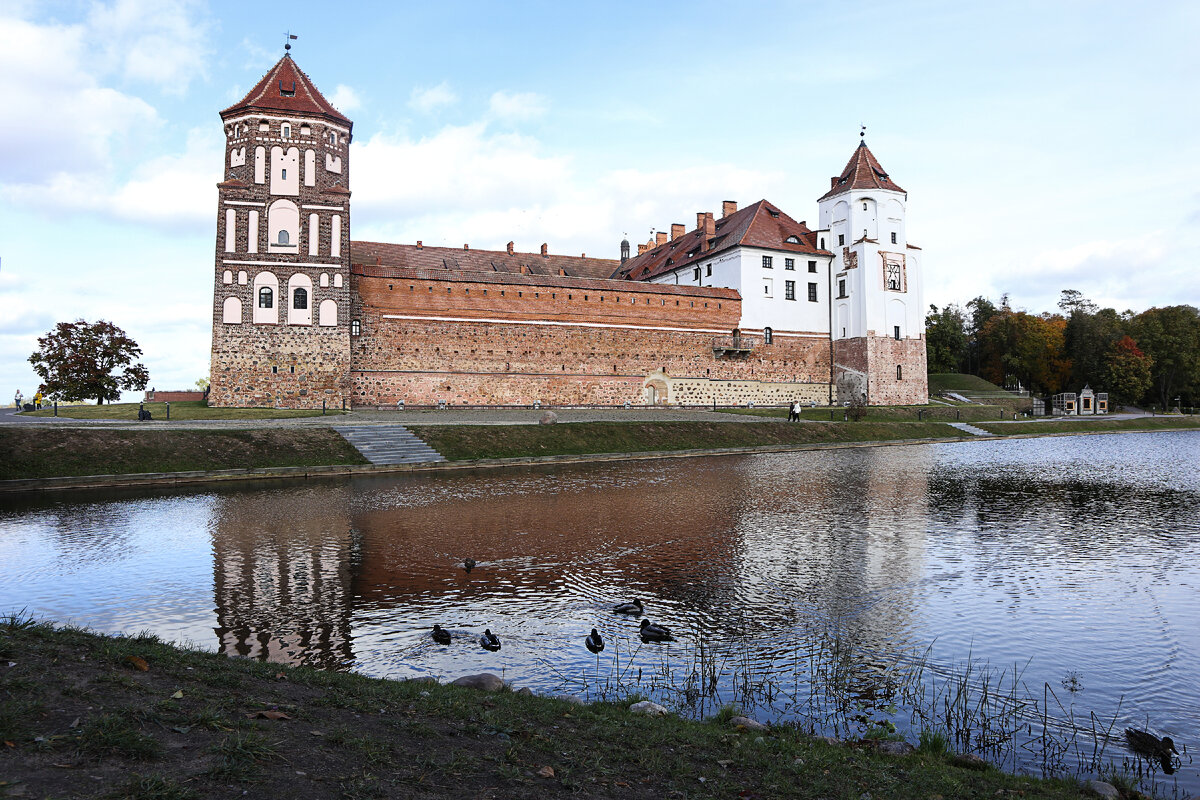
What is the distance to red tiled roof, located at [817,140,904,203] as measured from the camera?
5812cm

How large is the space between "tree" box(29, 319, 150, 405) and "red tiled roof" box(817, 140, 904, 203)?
2015 inches

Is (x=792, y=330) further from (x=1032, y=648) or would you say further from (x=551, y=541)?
(x=1032, y=648)

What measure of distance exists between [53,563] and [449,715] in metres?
10.2

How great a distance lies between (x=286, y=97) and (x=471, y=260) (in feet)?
60.0

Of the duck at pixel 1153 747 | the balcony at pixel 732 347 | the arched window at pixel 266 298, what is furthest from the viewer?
the balcony at pixel 732 347

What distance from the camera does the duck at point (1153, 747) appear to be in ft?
18.7

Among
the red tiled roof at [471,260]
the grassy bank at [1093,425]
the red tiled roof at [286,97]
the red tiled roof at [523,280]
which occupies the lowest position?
the grassy bank at [1093,425]

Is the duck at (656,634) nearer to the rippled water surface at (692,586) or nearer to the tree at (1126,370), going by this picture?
the rippled water surface at (692,586)

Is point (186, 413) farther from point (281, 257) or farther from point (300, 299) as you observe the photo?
point (281, 257)

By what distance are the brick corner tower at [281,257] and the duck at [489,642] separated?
119 feet

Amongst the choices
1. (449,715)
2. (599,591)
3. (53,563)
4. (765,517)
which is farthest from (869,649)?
(53,563)

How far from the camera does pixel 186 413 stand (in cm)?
3712

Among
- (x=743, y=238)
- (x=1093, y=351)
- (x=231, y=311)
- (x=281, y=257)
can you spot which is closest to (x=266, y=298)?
(x=231, y=311)

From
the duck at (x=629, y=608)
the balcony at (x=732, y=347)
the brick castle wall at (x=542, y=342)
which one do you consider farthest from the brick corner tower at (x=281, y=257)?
the duck at (x=629, y=608)
